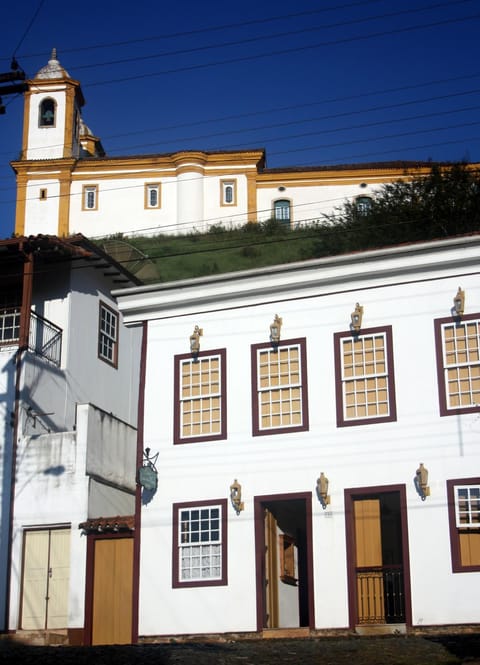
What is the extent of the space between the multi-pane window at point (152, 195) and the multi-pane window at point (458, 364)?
50.6 m

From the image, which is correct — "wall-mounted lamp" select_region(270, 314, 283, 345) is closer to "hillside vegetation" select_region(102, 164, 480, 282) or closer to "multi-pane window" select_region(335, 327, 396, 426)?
"multi-pane window" select_region(335, 327, 396, 426)

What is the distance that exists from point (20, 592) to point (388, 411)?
8.64 m

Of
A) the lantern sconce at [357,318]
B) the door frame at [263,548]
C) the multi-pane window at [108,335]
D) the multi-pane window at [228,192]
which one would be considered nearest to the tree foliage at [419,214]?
the multi-pane window at [228,192]

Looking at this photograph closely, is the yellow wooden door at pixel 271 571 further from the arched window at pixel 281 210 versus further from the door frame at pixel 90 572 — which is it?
the arched window at pixel 281 210

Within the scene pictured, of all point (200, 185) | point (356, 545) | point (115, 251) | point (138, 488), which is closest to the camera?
point (356, 545)

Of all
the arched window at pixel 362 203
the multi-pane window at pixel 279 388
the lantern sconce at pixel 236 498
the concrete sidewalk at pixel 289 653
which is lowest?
the concrete sidewalk at pixel 289 653

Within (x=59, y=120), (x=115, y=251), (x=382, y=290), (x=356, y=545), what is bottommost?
(x=356, y=545)

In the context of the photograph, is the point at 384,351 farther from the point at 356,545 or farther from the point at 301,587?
the point at 301,587

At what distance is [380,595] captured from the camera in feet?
64.8

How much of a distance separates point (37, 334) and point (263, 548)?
8.28 metres

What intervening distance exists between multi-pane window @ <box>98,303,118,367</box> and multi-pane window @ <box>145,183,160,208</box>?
41.6 meters

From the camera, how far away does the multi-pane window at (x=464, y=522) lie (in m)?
18.7

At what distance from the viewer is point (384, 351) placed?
20.5 m

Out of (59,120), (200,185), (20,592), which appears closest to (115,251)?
(200,185)
